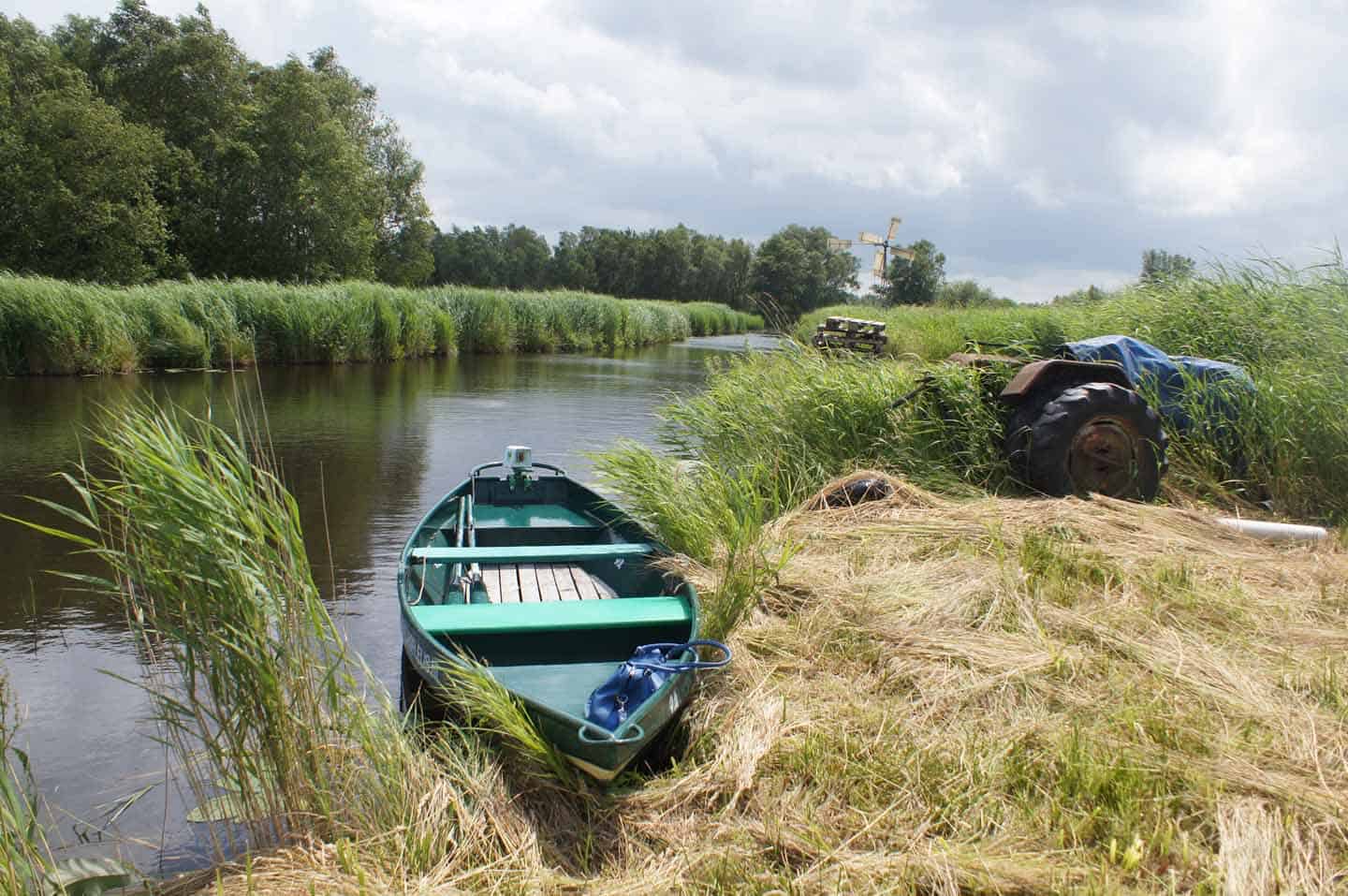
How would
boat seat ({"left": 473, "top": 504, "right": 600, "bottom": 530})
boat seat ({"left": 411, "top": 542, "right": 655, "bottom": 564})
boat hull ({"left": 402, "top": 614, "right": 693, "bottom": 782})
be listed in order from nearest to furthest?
1. boat hull ({"left": 402, "top": 614, "right": 693, "bottom": 782})
2. boat seat ({"left": 411, "top": 542, "right": 655, "bottom": 564})
3. boat seat ({"left": 473, "top": 504, "right": 600, "bottom": 530})

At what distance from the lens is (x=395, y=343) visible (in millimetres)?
24750

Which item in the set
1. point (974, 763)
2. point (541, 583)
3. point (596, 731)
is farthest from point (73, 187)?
point (974, 763)

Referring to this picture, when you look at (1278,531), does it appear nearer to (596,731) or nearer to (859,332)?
(596,731)

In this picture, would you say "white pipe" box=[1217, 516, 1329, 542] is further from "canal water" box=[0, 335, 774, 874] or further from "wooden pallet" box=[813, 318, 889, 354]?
"wooden pallet" box=[813, 318, 889, 354]

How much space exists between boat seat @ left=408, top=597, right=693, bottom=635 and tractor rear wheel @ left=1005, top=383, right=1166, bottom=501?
10.1 ft

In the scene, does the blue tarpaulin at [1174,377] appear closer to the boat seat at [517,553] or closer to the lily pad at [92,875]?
the boat seat at [517,553]

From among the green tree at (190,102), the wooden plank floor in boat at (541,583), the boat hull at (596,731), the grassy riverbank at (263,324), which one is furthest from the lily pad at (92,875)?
the green tree at (190,102)

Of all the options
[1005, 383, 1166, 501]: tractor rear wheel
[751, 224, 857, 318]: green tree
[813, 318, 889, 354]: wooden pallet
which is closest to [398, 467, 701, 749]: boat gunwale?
[1005, 383, 1166, 501]: tractor rear wheel

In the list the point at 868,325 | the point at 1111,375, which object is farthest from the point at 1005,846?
the point at 868,325

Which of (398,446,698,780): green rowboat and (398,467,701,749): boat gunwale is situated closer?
(398,467,701,749): boat gunwale

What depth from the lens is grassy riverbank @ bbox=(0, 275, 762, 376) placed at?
17.0m

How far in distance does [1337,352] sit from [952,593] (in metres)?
4.73

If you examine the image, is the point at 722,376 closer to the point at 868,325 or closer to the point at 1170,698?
the point at 1170,698

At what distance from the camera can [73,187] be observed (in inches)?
1192
